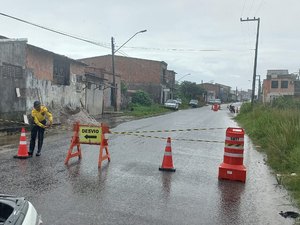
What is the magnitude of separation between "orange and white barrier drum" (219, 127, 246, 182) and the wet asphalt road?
0.68 feet

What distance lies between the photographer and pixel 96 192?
6.95m

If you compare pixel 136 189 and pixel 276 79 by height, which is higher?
pixel 276 79

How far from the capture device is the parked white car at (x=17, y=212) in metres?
2.45

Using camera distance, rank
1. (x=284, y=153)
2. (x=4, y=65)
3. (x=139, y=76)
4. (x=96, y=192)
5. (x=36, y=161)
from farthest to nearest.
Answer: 1. (x=139, y=76)
2. (x=4, y=65)
3. (x=284, y=153)
4. (x=36, y=161)
5. (x=96, y=192)

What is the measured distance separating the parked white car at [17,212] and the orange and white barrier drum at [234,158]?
6.28m

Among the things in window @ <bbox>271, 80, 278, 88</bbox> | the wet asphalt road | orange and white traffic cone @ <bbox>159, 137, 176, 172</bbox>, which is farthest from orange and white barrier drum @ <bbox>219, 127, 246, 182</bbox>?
window @ <bbox>271, 80, 278, 88</bbox>

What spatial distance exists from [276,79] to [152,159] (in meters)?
78.6

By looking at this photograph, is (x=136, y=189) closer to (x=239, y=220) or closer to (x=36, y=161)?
(x=239, y=220)

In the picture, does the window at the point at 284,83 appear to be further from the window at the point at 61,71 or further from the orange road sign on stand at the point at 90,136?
the orange road sign on stand at the point at 90,136

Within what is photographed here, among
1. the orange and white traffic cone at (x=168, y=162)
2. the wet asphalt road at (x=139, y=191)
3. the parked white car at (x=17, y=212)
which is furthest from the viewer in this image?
the orange and white traffic cone at (x=168, y=162)

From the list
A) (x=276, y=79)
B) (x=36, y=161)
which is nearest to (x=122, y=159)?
(x=36, y=161)

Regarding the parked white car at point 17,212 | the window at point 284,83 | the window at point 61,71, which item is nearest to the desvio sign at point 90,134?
the parked white car at point 17,212

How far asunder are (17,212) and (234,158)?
22.0 feet

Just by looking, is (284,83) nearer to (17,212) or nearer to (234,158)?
(234,158)
